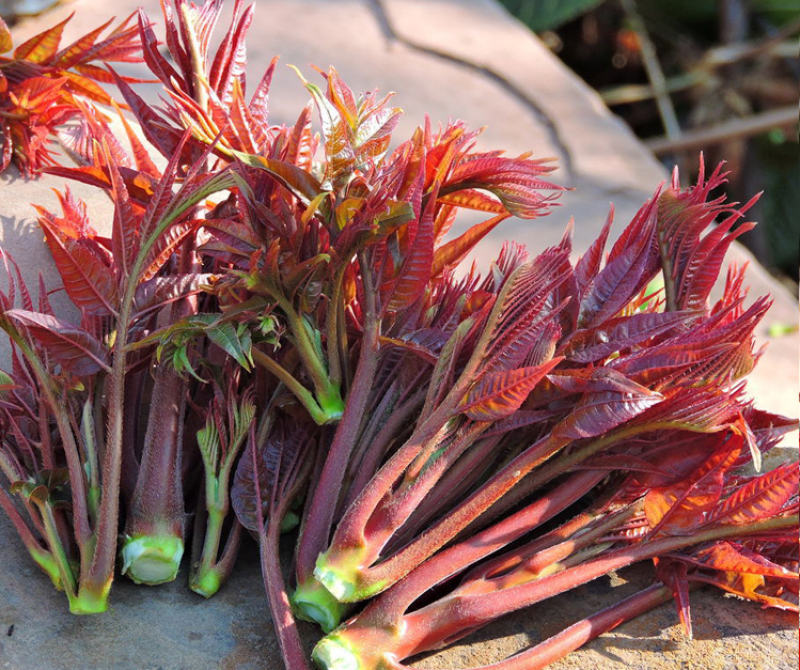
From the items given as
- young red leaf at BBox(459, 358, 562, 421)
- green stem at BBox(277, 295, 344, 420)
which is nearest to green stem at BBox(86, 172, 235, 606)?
green stem at BBox(277, 295, 344, 420)

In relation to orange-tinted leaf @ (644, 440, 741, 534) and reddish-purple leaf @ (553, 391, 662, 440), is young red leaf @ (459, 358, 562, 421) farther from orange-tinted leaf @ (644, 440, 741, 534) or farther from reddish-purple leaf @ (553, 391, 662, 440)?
orange-tinted leaf @ (644, 440, 741, 534)

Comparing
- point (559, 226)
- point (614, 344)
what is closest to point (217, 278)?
point (614, 344)

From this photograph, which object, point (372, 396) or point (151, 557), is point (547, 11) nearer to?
point (372, 396)

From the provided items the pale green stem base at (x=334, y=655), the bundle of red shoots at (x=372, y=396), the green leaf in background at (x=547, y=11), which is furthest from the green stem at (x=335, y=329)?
the green leaf in background at (x=547, y=11)

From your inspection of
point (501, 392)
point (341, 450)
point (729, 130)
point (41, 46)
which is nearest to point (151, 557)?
point (341, 450)

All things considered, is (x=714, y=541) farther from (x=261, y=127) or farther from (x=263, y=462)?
(x=261, y=127)

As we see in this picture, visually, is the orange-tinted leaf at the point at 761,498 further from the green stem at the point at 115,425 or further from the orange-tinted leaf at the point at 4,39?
the orange-tinted leaf at the point at 4,39

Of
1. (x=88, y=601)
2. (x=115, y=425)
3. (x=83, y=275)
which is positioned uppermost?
(x=83, y=275)
